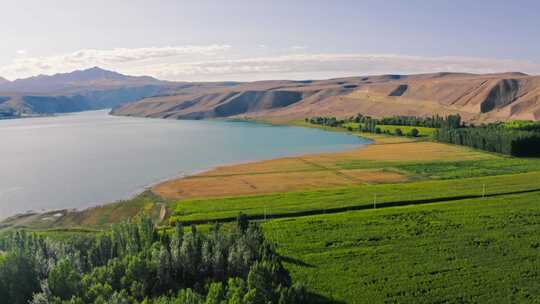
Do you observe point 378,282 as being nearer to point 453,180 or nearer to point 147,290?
point 147,290

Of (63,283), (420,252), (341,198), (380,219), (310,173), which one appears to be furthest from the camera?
(310,173)

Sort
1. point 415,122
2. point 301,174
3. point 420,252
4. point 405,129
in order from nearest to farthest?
point 420,252, point 301,174, point 405,129, point 415,122

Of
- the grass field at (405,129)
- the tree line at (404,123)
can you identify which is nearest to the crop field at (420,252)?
the grass field at (405,129)

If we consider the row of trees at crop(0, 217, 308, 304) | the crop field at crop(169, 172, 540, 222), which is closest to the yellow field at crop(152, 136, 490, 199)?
the crop field at crop(169, 172, 540, 222)

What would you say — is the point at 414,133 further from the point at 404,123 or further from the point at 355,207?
the point at 355,207

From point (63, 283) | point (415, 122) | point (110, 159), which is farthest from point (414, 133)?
point (63, 283)

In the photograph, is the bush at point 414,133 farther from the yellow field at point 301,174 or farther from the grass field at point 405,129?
the yellow field at point 301,174
